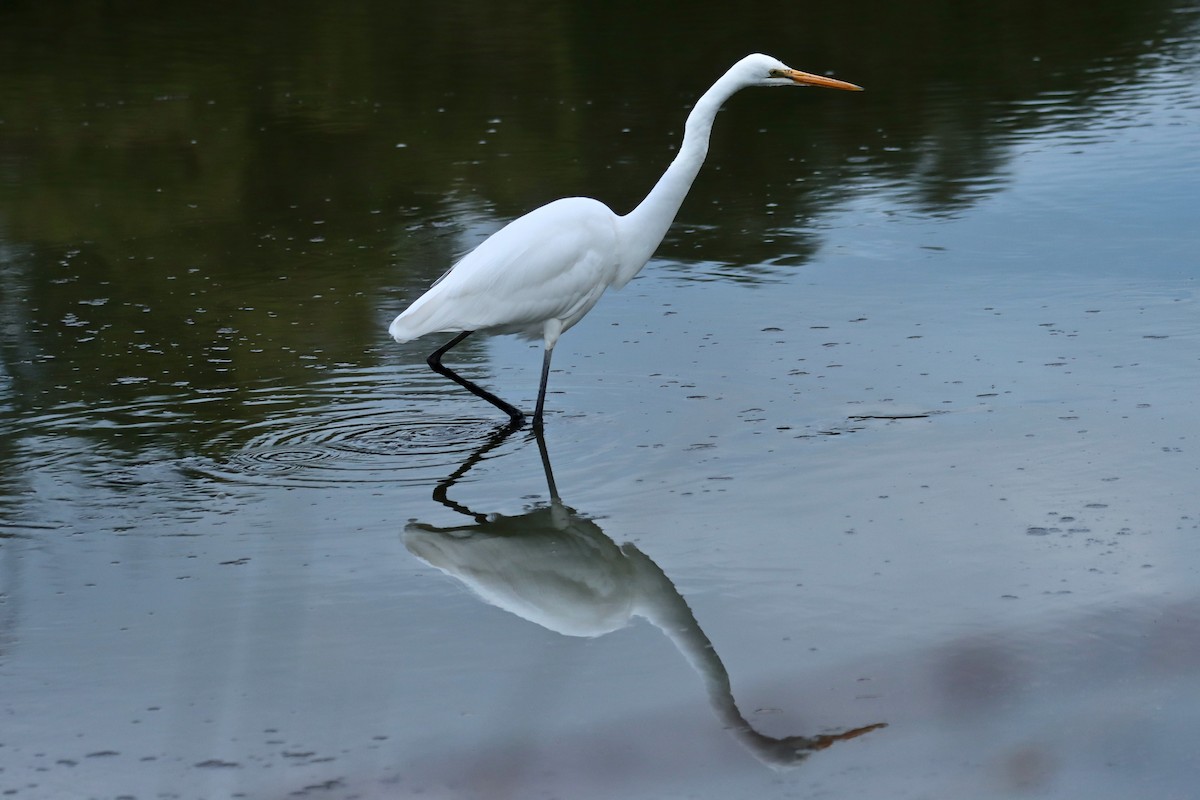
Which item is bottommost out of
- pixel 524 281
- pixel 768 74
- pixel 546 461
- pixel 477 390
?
pixel 546 461

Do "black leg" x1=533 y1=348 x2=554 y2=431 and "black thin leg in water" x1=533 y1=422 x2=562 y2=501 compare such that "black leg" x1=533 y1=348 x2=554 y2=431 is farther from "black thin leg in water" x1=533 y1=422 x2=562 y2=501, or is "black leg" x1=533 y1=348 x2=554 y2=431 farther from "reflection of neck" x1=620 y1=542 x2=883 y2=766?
"reflection of neck" x1=620 y1=542 x2=883 y2=766

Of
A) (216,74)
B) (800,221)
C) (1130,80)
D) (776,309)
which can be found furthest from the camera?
(216,74)

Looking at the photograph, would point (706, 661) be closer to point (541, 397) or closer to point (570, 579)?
point (570, 579)

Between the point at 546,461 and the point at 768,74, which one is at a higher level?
the point at 768,74

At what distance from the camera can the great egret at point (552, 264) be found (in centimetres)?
605

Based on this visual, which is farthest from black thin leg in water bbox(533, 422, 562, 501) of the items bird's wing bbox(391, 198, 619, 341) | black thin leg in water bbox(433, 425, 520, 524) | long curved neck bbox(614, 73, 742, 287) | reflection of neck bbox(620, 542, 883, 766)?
long curved neck bbox(614, 73, 742, 287)

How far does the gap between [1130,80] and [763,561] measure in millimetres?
9246

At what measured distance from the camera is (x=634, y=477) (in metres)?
5.52

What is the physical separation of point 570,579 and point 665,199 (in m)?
2.04

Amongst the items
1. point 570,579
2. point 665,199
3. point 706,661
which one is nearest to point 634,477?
point 570,579

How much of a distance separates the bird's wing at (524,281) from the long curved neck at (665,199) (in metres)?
0.15

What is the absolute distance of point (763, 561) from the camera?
4.74 metres

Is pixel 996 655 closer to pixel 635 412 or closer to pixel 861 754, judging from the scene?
pixel 861 754

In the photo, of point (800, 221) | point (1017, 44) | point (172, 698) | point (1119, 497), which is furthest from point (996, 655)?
point (1017, 44)
